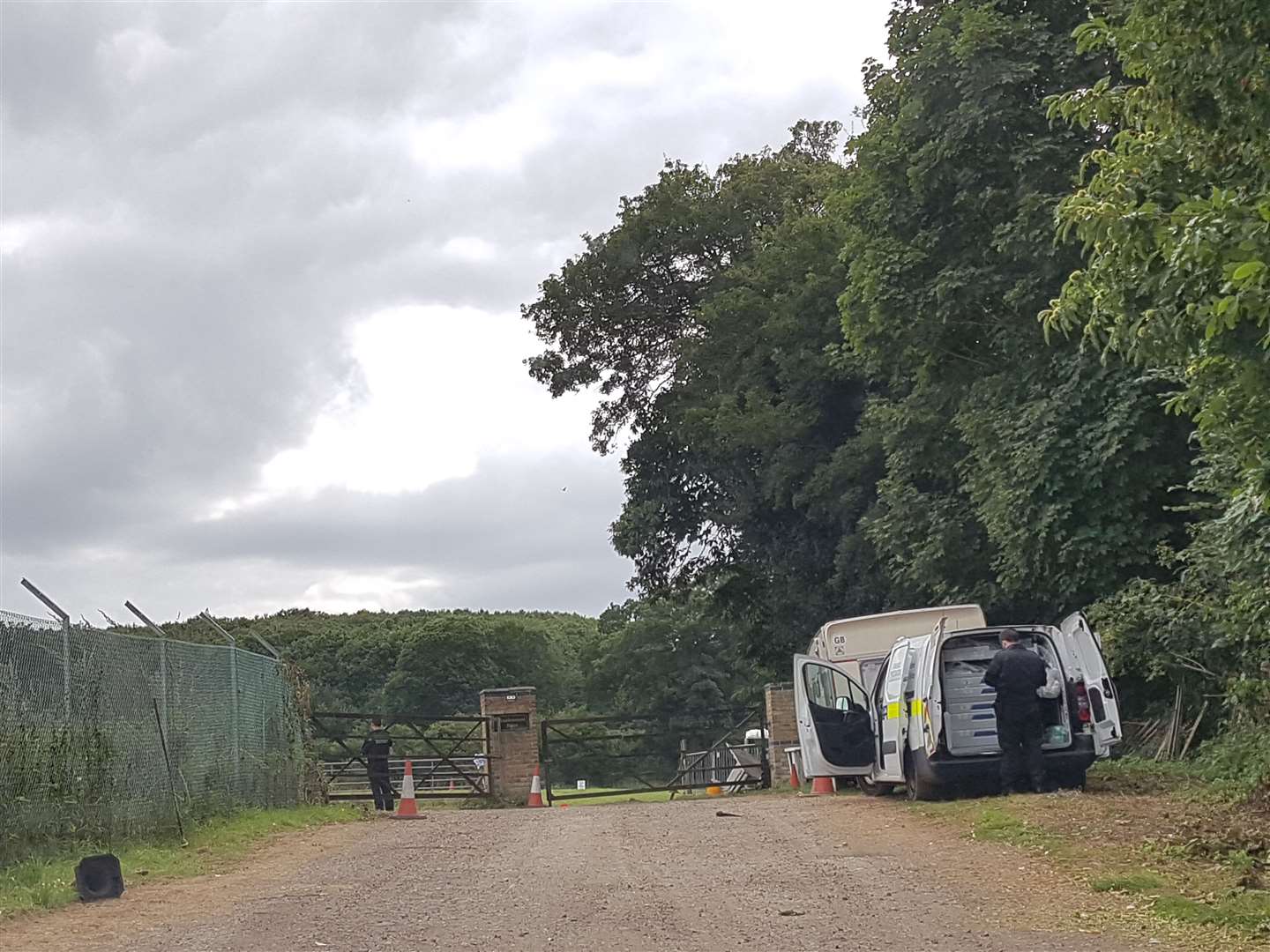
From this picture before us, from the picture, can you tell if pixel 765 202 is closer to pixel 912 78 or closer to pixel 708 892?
pixel 912 78

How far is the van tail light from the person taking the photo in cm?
1409

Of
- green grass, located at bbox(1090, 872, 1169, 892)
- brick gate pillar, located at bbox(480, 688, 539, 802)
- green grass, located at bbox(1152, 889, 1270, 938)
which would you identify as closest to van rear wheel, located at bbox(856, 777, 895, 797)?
green grass, located at bbox(1090, 872, 1169, 892)

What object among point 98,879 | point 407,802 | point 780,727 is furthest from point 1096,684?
point 780,727

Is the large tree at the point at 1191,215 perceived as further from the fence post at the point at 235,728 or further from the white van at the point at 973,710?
the fence post at the point at 235,728

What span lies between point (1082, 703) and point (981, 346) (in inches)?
344

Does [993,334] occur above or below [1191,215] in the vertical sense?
above

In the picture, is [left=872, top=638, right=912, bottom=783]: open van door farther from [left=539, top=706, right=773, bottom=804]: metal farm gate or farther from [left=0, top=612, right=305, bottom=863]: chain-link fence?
[left=539, top=706, right=773, bottom=804]: metal farm gate

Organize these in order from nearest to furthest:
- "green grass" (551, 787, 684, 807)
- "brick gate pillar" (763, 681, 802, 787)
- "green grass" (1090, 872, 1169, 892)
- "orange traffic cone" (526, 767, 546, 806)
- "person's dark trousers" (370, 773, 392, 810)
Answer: "green grass" (1090, 872, 1169, 892), "person's dark trousers" (370, 773, 392, 810), "orange traffic cone" (526, 767, 546, 806), "brick gate pillar" (763, 681, 802, 787), "green grass" (551, 787, 684, 807)

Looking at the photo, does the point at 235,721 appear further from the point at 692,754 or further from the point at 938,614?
the point at 692,754

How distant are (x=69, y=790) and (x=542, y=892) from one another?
4.90 metres

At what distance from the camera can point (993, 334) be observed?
2127 cm

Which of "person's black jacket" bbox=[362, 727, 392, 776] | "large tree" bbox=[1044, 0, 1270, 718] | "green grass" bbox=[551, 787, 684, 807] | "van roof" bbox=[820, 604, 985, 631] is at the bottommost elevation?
"green grass" bbox=[551, 787, 684, 807]

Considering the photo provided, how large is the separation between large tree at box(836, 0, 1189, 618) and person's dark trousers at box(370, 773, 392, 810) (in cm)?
887

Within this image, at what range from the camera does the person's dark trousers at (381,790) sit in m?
22.6
